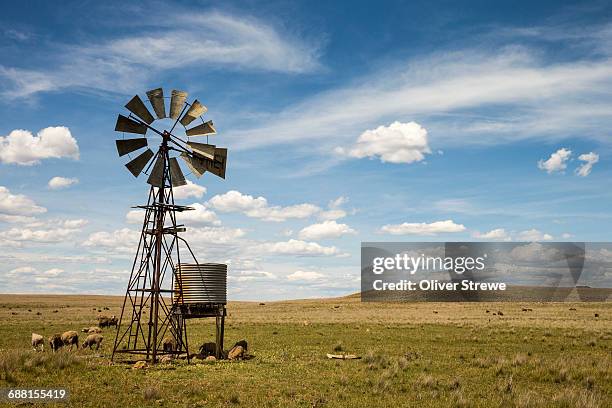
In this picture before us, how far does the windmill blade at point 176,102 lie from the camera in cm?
2497

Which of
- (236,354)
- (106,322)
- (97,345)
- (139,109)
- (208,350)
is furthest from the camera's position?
(106,322)

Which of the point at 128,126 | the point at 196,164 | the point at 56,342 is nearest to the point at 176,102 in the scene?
the point at 128,126

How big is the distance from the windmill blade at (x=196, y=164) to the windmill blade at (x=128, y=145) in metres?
1.91

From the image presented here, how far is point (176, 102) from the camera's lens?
82.0ft

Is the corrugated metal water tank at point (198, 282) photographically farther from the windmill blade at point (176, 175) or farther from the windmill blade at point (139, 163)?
the windmill blade at point (139, 163)

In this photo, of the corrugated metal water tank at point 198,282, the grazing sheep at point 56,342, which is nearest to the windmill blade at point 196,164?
the corrugated metal water tank at point 198,282

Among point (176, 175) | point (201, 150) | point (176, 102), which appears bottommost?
point (176, 175)

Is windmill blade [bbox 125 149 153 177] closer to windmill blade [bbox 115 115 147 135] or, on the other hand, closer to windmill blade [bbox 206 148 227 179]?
windmill blade [bbox 115 115 147 135]

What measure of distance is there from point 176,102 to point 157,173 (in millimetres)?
3220

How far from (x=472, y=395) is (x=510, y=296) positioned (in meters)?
128

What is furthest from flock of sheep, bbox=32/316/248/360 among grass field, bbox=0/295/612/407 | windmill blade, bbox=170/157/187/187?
windmill blade, bbox=170/157/187/187

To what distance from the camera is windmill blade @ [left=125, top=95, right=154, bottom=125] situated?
2447 cm

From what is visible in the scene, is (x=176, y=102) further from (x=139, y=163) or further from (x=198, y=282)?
(x=198, y=282)

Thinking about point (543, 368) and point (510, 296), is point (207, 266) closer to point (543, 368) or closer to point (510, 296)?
point (543, 368)
